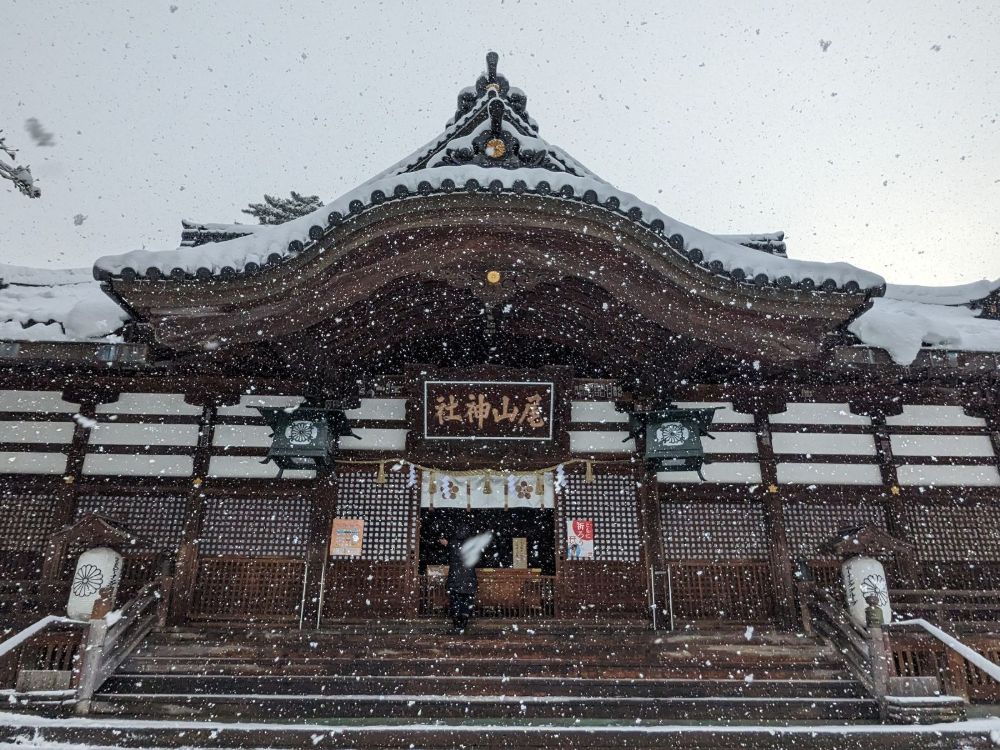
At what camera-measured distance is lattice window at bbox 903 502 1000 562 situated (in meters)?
8.62

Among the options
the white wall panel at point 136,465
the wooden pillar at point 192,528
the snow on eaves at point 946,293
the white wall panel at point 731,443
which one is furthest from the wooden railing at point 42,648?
the snow on eaves at point 946,293

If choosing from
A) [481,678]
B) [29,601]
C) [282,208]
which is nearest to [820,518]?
[481,678]

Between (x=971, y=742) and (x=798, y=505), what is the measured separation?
11.5ft

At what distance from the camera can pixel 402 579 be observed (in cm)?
849

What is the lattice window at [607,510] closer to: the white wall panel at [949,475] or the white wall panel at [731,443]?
the white wall panel at [731,443]

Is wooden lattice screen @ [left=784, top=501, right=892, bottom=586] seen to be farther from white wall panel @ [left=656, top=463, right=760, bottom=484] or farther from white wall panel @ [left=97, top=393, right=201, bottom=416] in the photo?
white wall panel @ [left=97, top=393, right=201, bottom=416]

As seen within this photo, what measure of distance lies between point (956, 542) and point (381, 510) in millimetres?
8201

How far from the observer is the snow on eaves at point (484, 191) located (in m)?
5.87

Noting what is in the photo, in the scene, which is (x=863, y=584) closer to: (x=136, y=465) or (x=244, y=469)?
(x=244, y=469)

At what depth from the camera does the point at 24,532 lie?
8359 millimetres

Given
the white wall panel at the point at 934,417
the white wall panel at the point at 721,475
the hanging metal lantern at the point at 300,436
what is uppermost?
the white wall panel at the point at 934,417

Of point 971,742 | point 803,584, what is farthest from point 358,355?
point 971,742

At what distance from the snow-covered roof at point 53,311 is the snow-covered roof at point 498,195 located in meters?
1.63

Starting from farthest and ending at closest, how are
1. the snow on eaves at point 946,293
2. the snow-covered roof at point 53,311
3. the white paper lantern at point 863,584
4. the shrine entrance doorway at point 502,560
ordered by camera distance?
the snow on eaves at point 946,293 → the shrine entrance doorway at point 502,560 → the white paper lantern at point 863,584 → the snow-covered roof at point 53,311
